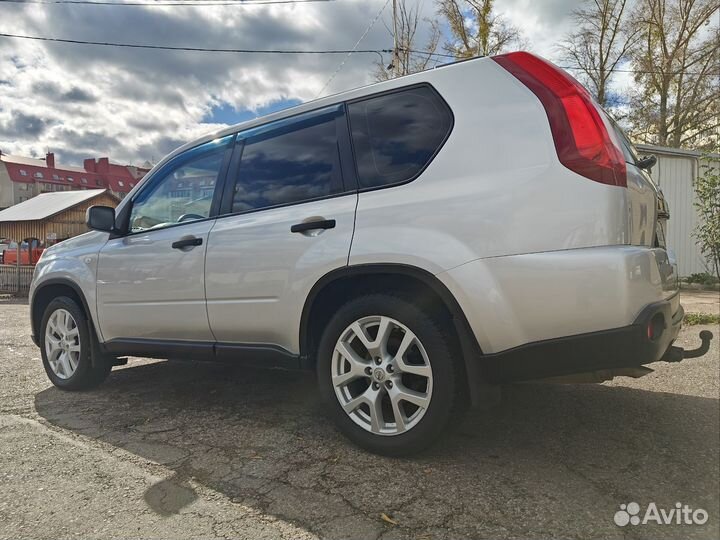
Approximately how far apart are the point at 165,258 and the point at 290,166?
109cm

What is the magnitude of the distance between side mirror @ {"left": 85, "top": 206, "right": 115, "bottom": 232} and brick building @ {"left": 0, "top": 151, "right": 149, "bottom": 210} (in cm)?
4980

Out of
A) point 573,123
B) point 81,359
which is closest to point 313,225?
point 573,123

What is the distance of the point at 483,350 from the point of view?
2281 millimetres

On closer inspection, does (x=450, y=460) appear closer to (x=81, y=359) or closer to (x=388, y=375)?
(x=388, y=375)

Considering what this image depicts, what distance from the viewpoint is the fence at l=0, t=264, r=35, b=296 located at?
14.3m

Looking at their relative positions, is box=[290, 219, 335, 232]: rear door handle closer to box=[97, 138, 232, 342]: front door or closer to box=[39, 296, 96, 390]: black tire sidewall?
box=[97, 138, 232, 342]: front door

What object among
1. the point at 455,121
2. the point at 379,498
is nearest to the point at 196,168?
the point at 455,121

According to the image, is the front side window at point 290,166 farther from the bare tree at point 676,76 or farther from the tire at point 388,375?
the bare tree at point 676,76

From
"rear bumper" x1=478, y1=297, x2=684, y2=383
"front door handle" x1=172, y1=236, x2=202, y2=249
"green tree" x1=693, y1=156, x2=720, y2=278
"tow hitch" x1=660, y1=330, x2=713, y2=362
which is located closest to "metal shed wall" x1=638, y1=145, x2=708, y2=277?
"green tree" x1=693, y1=156, x2=720, y2=278

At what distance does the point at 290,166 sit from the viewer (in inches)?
120

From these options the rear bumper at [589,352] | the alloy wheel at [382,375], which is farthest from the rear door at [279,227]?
the rear bumper at [589,352]

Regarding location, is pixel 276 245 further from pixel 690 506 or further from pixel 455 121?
pixel 690 506

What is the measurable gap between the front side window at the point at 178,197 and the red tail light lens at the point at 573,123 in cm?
202

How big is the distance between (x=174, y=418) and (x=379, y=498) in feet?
5.69
